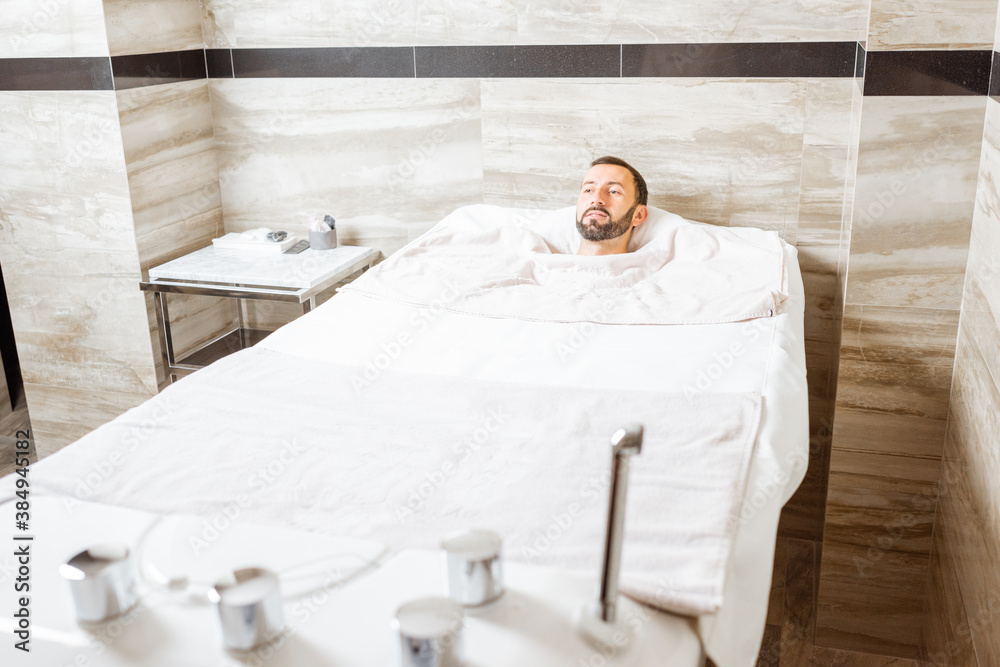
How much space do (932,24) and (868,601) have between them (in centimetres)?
136

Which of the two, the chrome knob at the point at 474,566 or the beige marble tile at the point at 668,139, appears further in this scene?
the beige marble tile at the point at 668,139

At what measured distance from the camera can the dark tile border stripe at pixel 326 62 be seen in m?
2.69

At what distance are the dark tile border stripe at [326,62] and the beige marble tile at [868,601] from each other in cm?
187

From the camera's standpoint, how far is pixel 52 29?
2.49 meters

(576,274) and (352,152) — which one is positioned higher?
(352,152)

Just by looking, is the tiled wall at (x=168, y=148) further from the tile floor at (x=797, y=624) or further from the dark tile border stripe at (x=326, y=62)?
the tile floor at (x=797, y=624)

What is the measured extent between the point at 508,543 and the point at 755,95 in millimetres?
1789

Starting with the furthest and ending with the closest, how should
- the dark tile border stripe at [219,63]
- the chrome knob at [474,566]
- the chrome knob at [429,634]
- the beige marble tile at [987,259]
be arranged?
the dark tile border stripe at [219,63]
the beige marble tile at [987,259]
the chrome knob at [474,566]
the chrome knob at [429,634]

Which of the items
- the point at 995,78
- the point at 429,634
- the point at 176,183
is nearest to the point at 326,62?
the point at 176,183

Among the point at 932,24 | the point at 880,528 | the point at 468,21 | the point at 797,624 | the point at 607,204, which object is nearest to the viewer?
the point at 932,24

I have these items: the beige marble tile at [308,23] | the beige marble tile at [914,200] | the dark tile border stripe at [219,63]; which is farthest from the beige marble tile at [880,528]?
the dark tile border stripe at [219,63]

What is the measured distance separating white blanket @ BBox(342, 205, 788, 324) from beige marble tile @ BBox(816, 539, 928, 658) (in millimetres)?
700

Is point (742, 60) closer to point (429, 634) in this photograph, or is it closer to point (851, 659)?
point (851, 659)

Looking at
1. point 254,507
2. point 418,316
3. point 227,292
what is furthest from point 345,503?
point 227,292
